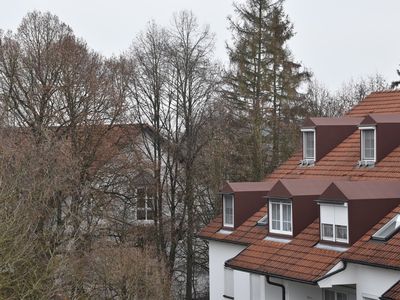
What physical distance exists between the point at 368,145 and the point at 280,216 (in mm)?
3416

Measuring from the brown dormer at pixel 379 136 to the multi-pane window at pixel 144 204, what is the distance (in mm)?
15492

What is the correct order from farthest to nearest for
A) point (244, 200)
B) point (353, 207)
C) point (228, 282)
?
point (228, 282)
point (244, 200)
point (353, 207)

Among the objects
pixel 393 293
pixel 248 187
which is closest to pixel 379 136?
pixel 248 187

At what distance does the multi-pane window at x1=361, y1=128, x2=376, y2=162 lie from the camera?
24.0 metres

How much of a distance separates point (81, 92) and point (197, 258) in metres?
12.1

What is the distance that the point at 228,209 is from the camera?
91.9 ft

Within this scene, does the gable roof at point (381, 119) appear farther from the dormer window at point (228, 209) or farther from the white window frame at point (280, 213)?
the dormer window at point (228, 209)

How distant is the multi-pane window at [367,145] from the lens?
78.8 ft

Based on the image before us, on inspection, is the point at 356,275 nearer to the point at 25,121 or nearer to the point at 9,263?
the point at 9,263

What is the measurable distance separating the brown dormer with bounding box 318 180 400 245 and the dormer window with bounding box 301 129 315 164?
532 cm

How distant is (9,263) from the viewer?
17406 millimetres

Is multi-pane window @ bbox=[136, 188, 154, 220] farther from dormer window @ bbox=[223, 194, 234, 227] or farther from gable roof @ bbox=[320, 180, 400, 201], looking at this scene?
gable roof @ bbox=[320, 180, 400, 201]

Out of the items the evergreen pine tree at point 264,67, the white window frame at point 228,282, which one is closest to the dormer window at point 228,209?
the white window frame at point 228,282

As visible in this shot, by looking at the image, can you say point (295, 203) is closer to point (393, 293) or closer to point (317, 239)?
point (317, 239)
